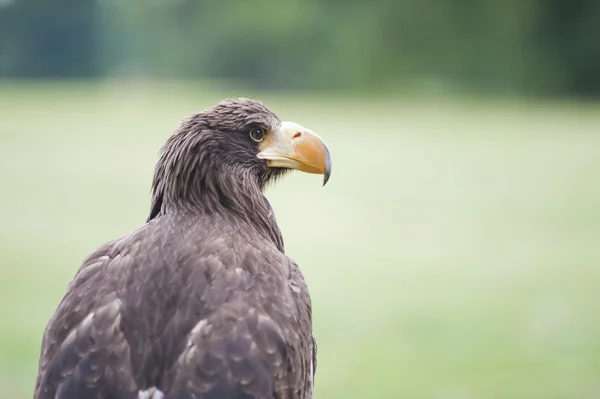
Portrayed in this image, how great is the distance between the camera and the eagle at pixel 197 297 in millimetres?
2455

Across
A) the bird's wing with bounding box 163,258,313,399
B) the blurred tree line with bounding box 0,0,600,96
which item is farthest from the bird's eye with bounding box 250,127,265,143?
the blurred tree line with bounding box 0,0,600,96

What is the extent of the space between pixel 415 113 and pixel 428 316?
2205cm

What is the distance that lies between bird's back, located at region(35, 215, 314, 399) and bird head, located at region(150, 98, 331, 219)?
0.22 meters

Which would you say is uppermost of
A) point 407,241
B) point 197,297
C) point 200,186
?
point 200,186

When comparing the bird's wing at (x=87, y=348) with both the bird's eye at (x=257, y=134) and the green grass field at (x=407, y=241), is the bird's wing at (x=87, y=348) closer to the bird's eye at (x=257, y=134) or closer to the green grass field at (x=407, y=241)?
the bird's eye at (x=257, y=134)

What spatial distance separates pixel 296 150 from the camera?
319 centimetres

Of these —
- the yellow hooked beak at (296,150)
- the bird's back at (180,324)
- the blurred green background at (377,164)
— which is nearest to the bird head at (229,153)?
the yellow hooked beak at (296,150)

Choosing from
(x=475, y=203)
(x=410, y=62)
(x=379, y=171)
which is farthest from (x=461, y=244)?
(x=410, y=62)

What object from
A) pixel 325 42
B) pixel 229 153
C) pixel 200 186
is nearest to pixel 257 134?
pixel 229 153

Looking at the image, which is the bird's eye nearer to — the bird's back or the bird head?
the bird head

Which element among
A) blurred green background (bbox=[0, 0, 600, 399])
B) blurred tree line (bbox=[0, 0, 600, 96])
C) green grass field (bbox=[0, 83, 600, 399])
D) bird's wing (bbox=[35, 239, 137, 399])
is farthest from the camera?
blurred tree line (bbox=[0, 0, 600, 96])

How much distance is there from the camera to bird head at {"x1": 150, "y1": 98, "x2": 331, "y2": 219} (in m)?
3.03

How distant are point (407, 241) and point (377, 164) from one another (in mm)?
6774

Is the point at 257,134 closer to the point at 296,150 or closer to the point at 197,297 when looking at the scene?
the point at 296,150
